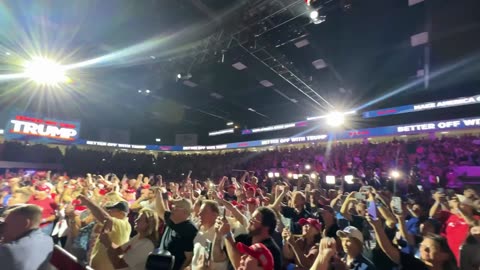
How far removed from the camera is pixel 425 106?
32.7 feet

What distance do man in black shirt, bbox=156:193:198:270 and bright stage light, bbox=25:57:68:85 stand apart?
10.1 m

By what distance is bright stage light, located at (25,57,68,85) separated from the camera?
927 centimetres

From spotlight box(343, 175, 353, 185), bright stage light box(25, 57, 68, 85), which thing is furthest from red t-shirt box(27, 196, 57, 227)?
spotlight box(343, 175, 353, 185)

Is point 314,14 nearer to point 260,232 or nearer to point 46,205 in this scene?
point 260,232

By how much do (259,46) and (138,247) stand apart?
5946mm

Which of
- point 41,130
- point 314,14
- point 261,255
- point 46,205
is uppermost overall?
point 41,130

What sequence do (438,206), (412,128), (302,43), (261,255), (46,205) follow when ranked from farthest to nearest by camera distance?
(412,128) → (302,43) → (46,205) → (438,206) → (261,255)

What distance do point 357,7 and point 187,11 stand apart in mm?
4661

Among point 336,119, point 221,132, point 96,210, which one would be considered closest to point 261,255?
point 96,210

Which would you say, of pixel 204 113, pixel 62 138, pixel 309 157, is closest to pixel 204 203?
pixel 309 157

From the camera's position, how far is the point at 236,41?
6.75m

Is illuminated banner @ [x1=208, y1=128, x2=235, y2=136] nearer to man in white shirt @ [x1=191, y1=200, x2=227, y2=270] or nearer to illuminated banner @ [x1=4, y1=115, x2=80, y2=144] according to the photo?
illuminated banner @ [x1=4, y1=115, x2=80, y2=144]

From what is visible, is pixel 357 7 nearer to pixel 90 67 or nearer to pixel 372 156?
pixel 372 156

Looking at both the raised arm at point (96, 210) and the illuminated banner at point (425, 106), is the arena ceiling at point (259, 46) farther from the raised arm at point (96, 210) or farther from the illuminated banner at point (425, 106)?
the raised arm at point (96, 210)
